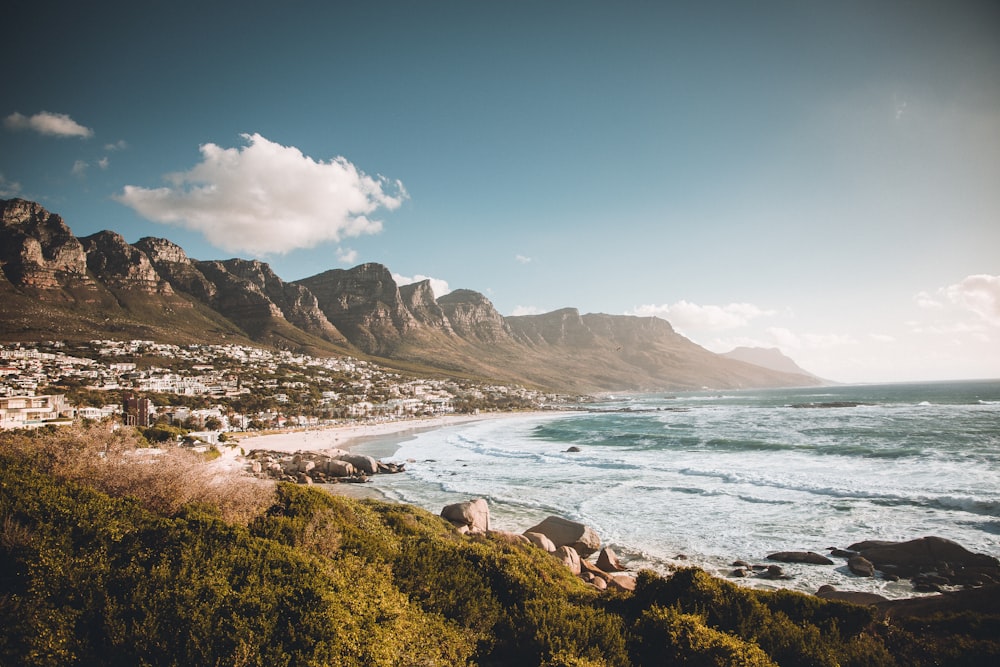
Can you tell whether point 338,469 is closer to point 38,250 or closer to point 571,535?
point 571,535

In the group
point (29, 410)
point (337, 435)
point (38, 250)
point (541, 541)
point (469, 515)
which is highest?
point (38, 250)

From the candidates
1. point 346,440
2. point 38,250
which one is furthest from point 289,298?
point 346,440

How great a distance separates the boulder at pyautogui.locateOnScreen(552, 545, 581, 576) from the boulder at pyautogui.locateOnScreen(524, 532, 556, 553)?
0.82 ft

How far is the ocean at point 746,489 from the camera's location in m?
18.7

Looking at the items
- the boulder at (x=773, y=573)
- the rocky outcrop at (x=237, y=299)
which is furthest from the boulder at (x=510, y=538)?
the rocky outcrop at (x=237, y=299)

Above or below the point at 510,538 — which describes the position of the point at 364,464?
below

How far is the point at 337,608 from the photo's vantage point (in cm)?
604

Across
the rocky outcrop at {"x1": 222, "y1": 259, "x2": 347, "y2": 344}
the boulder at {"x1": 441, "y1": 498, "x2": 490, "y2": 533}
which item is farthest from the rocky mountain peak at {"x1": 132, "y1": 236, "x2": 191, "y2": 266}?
the boulder at {"x1": 441, "y1": 498, "x2": 490, "y2": 533}

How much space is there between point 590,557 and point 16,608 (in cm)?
1720

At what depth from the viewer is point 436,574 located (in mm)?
9172

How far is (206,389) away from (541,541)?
8394cm

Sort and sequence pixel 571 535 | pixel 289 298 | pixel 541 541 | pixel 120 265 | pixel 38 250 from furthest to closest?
pixel 289 298, pixel 120 265, pixel 38 250, pixel 571 535, pixel 541 541

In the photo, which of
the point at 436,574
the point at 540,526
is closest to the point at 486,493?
the point at 540,526

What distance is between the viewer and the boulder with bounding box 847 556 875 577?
15523 millimetres
